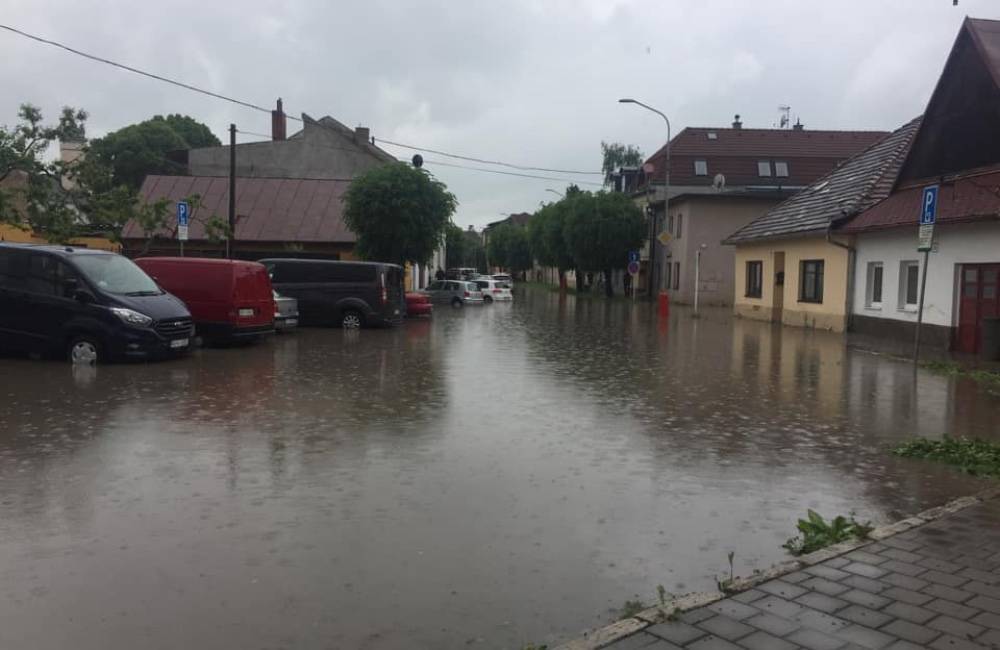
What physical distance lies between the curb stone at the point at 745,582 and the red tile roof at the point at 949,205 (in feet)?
44.5

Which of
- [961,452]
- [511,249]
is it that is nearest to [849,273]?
[961,452]

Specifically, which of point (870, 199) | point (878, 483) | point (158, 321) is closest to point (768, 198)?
point (870, 199)

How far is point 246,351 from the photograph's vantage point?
17.6 meters

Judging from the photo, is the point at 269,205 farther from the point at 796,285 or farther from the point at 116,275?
the point at 116,275

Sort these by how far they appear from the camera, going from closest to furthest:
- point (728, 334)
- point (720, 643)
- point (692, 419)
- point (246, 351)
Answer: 1. point (720, 643)
2. point (692, 419)
3. point (246, 351)
4. point (728, 334)

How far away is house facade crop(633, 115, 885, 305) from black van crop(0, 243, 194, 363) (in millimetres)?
36907

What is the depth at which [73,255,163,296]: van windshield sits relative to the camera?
47.5 ft

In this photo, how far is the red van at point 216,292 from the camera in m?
17.6

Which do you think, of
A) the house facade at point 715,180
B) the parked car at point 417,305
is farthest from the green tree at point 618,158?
the parked car at point 417,305

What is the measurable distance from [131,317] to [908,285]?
19724 millimetres

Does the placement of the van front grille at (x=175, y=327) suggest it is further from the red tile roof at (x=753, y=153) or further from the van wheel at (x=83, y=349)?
the red tile roof at (x=753, y=153)

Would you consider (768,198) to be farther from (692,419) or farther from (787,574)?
(787,574)

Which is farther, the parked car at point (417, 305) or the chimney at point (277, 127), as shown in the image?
the chimney at point (277, 127)

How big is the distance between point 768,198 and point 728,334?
2253 centimetres
